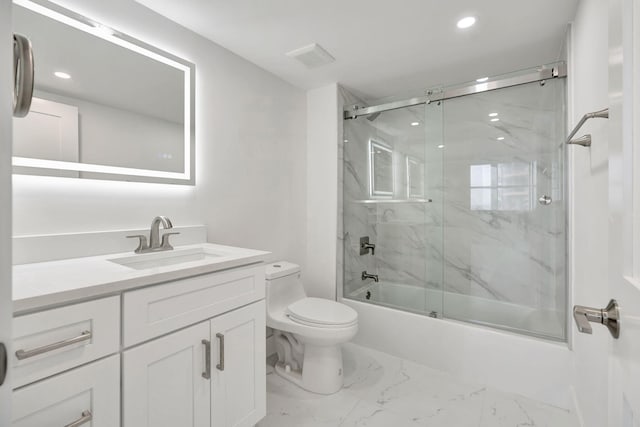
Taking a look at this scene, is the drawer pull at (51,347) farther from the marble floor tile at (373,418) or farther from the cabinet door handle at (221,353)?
the marble floor tile at (373,418)

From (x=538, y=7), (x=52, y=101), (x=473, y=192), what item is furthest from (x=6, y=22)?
(x=473, y=192)

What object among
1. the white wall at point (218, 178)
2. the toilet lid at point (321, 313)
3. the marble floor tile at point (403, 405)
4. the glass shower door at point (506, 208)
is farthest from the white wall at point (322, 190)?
the glass shower door at point (506, 208)

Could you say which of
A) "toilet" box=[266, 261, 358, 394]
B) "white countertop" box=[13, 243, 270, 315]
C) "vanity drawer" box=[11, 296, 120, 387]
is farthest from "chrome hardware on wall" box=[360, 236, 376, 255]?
"vanity drawer" box=[11, 296, 120, 387]

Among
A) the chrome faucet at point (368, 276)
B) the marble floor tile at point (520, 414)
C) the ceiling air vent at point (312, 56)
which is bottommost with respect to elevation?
the marble floor tile at point (520, 414)

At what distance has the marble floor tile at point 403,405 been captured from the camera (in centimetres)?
154

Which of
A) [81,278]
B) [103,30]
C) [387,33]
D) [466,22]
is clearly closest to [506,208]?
[466,22]

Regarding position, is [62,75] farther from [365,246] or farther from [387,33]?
[365,246]

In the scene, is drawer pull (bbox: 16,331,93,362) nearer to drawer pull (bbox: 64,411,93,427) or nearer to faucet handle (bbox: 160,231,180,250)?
drawer pull (bbox: 64,411,93,427)

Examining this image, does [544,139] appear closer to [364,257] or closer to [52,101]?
[364,257]

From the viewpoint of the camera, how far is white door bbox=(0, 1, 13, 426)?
309mm

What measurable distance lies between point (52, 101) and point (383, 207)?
7.68ft

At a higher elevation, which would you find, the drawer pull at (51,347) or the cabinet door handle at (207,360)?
the drawer pull at (51,347)

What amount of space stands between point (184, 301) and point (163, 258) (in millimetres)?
482

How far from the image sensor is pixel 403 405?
1.66 metres
